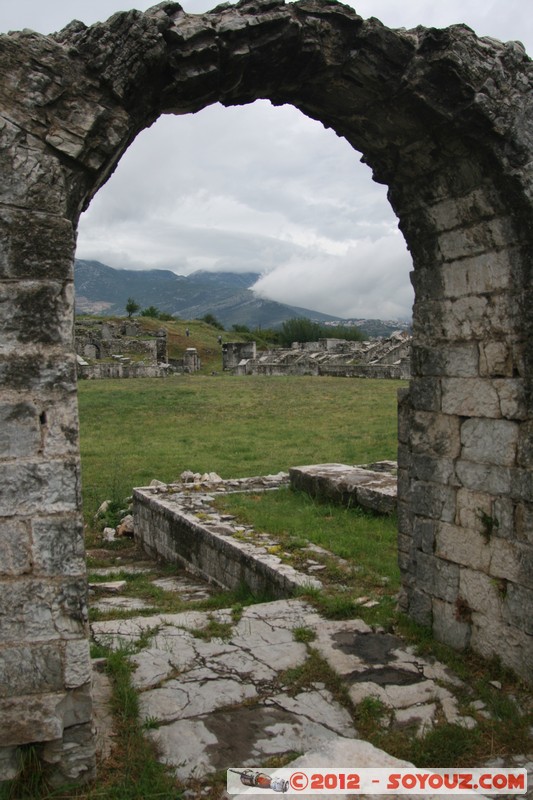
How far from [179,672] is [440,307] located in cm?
327

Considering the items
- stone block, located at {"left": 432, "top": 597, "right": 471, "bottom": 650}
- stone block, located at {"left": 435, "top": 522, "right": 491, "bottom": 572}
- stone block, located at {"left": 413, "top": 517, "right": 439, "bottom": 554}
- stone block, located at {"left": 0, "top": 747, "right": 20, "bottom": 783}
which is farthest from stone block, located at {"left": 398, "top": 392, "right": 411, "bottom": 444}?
stone block, located at {"left": 0, "top": 747, "right": 20, "bottom": 783}

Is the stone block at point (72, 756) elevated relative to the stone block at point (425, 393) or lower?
lower

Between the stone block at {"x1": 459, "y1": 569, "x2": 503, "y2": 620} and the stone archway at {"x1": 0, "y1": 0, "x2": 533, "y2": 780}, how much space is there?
1cm

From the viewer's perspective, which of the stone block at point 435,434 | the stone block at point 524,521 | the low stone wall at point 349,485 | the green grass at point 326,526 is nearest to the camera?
the stone block at point 524,521

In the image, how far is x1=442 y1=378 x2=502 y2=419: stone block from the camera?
15.7ft

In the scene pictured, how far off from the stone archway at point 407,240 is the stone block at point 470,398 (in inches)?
0.5

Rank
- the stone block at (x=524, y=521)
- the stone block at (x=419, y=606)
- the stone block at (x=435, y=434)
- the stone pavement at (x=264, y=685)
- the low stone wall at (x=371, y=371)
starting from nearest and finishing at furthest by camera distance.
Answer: the stone pavement at (x=264, y=685), the stone block at (x=524, y=521), the stone block at (x=435, y=434), the stone block at (x=419, y=606), the low stone wall at (x=371, y=371)

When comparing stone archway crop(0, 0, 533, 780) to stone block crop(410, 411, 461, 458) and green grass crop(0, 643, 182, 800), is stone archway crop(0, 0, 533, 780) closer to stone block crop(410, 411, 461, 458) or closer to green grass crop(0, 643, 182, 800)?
stone block crop(410, 411, 461, 458)

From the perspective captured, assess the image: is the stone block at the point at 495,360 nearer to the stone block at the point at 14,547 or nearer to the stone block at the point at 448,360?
the stone block at the point at 448,360

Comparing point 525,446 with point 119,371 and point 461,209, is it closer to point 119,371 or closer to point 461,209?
point 461,209

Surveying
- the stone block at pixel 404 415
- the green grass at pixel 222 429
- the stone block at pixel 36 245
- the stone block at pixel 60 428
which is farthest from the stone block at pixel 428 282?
the green grass at pixel 222 429

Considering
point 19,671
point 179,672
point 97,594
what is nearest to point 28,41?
point 19,671

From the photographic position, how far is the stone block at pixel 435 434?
513 cm

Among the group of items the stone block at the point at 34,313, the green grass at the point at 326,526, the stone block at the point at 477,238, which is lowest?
the green grass at the point at 326,526
